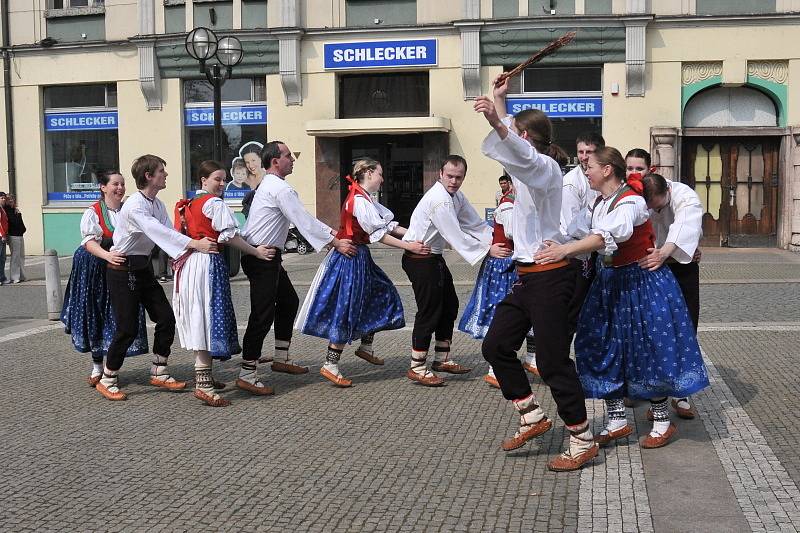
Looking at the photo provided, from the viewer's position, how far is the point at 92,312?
7.91 m

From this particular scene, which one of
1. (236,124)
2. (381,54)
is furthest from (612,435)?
(236,124)

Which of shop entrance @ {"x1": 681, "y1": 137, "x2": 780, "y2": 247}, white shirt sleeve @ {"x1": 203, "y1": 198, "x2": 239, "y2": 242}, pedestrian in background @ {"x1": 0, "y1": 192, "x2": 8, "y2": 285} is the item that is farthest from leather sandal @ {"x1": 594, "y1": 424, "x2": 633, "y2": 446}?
shop entrance @ {"x1": 681, "y1": 137, "x2": 780, "y2": 247}

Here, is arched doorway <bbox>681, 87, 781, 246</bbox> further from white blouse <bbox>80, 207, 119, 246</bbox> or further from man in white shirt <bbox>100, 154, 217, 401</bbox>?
white blouse <bbox>80, 207, 119, 246</bbox>

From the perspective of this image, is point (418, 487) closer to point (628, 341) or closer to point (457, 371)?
point (628, 341)

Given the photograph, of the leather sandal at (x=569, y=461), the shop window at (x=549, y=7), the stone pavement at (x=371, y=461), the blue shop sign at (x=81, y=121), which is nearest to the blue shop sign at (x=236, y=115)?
the blue shop sign at (x=81, y=121)

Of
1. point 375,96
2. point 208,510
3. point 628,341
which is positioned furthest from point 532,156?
point 375,96

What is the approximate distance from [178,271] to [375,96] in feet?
50.3

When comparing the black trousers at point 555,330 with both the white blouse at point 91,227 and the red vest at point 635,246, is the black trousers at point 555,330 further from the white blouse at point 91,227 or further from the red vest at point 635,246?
the white blouse at point 91,227

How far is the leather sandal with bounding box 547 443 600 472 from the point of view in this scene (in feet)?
17.3

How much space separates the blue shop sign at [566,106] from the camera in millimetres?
20984

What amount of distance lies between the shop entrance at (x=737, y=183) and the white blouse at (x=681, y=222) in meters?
15.2

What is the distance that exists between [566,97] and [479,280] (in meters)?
14.1

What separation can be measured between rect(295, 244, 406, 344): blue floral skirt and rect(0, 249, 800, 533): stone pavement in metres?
0.46

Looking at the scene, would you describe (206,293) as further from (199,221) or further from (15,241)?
(15,241)
